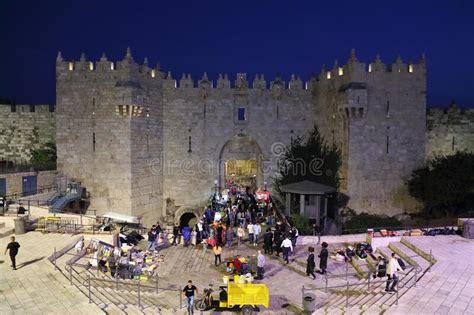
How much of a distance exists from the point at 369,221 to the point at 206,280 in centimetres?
1413

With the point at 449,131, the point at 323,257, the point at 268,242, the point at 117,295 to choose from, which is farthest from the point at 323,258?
the point at 449,131

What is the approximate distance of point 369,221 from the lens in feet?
76.1

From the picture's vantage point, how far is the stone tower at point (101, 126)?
23203mm

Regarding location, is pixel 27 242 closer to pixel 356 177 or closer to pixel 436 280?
pixel 436 280

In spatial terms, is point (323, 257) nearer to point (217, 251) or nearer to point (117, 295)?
point (217, 251)

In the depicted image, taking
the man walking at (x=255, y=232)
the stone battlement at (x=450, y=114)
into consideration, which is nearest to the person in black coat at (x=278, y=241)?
the man walking at (x=255, y=232)

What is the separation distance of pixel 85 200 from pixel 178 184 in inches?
258

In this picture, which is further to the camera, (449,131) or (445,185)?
(449,131)

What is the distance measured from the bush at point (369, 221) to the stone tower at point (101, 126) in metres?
13.3

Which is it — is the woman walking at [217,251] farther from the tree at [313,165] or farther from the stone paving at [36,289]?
the tree at [313,165]

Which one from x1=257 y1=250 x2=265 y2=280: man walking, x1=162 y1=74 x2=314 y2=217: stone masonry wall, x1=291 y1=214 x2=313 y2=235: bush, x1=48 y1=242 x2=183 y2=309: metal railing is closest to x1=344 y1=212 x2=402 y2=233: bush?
x1=291 y1=214 x2=313 y2=235: bush

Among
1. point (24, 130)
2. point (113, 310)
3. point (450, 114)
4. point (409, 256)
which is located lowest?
point (113, 310)

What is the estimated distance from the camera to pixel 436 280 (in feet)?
35.8

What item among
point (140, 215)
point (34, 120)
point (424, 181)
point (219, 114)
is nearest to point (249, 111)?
point (219, 114)
